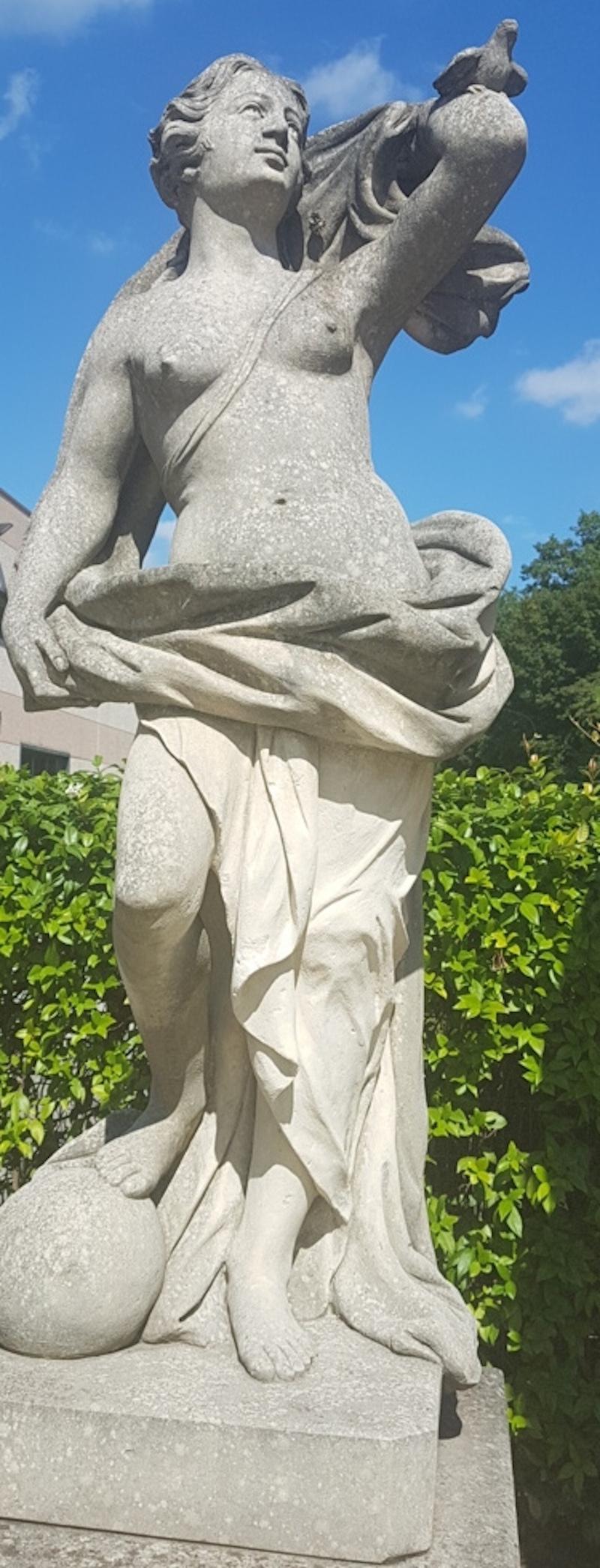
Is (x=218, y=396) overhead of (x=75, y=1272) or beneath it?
overhead

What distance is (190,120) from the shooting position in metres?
2.84

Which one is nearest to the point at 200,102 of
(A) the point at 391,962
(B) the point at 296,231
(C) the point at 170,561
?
(B) the point at 296,231

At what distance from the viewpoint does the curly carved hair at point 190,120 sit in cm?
283

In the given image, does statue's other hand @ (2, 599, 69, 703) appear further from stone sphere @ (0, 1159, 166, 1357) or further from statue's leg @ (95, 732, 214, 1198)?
stone sphere @ (0, 1159, 166, 1357)

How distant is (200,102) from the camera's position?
285cm

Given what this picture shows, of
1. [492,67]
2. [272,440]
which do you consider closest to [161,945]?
[272,440]

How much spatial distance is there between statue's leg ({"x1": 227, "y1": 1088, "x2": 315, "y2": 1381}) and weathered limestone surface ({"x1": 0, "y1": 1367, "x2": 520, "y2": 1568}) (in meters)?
0.34

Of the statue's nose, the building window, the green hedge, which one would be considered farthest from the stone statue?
the building window

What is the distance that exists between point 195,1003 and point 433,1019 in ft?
5.78

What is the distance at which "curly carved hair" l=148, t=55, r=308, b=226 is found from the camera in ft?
9.29

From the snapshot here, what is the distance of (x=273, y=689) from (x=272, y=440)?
1.76ft

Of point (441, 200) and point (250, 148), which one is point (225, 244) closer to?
point (250, 148)

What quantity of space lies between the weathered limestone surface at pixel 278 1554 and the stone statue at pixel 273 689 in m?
0.22

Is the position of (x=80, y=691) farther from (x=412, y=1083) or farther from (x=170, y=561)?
(x=412, y=1083)
